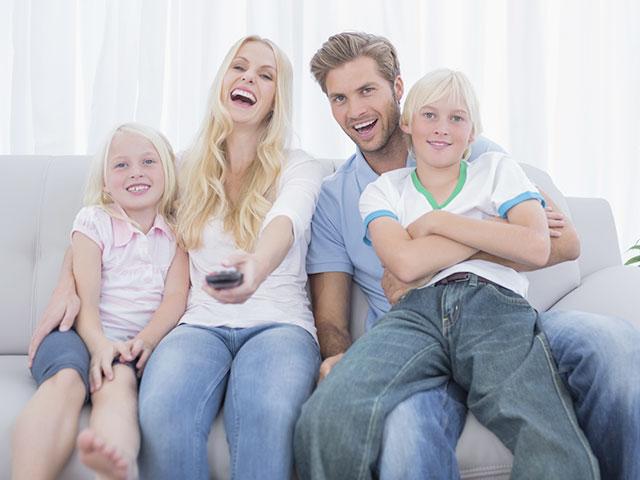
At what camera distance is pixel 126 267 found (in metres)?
1.81

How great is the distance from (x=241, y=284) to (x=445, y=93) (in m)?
0.64

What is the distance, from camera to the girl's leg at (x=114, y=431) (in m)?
1.22

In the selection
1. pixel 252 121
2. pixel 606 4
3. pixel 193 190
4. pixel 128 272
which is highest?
pixel 606 4

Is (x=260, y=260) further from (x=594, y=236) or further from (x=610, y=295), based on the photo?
(x=594, y=236)

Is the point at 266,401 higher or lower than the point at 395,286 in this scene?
lower

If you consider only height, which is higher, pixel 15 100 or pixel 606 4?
pixel 606 4

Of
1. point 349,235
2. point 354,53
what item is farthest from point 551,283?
point 354,53

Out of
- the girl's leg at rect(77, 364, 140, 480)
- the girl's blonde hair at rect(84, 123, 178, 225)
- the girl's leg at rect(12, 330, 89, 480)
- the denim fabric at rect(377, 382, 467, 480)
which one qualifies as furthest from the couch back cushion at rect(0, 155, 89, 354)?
the denim fabric at rect(377, 382, 467, 480)

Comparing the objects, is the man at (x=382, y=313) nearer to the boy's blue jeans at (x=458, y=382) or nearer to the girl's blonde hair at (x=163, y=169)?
the boy's blue jeans at (x=458, y=382)

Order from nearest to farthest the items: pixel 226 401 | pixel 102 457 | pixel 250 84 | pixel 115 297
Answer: pixel 102 457 → pixel 226 401 → pixel 115 297 → pixel 250 84

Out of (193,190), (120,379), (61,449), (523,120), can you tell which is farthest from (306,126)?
(61,449)

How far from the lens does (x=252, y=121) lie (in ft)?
6.24

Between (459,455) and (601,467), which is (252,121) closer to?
(459,455)

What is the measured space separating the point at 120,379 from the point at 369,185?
2.17ft
